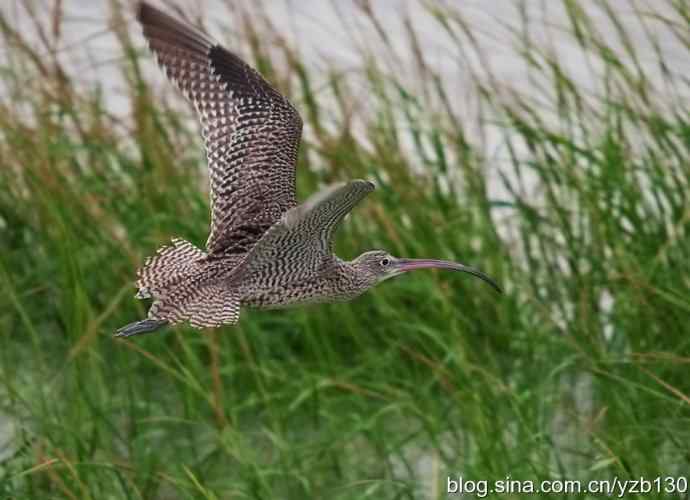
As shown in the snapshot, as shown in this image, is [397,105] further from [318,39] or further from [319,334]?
[318,39]

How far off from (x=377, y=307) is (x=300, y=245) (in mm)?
2486

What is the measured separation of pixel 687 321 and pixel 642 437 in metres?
0.76

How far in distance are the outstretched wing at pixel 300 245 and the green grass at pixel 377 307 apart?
1357 millimetres

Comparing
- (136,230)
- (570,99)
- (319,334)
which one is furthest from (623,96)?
(136,230)

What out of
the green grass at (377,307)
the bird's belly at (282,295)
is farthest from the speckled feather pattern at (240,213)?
the green grass at (377,307)

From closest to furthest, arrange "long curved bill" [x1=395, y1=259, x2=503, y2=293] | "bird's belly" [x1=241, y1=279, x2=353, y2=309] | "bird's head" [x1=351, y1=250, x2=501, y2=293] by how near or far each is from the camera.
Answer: "bird's belly" [x1=241, y1=279, x2=353, y2=309], "long curved bill" [x1=395, y1=259, x2=503, y2=293], "bird's head" [x1=351, y1=250, x2=501, y2=293]

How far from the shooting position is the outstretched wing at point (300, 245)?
13.9 feet

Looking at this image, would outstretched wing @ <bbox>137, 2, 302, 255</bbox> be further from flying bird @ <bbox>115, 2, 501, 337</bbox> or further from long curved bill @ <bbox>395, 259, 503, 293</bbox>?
long curved bill @ <bbox>395, 259, 503, 293</bbox>

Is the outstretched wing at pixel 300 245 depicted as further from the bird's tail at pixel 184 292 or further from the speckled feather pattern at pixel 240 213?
the bird's tail at pixel 184 292

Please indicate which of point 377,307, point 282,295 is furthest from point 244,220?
point 377,307

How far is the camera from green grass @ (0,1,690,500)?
19.6ft

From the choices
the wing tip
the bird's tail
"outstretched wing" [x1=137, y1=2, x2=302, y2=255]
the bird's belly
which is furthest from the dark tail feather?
the wing tip

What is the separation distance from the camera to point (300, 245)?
446 cm

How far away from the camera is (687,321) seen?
6254 millimetres
